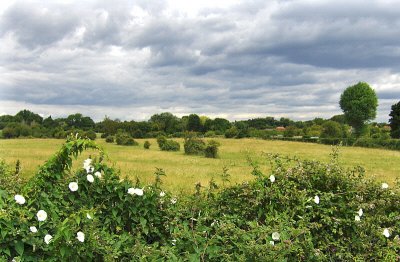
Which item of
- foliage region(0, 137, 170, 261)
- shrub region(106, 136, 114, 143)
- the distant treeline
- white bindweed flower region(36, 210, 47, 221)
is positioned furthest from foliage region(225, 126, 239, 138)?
white bindweed flower region(36, 210, 47, 221)

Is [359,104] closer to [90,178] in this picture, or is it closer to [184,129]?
[184,129]

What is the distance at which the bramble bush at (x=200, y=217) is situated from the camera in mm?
3385

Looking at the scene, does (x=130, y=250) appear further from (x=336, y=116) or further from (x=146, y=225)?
(x=336, y=116)

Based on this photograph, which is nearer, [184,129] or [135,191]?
[135,191]

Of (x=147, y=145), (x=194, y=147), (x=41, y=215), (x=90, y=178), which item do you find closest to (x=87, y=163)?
(x=90, y=178)

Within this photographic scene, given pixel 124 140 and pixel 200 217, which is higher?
pixel 200 217

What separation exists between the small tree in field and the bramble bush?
79710 mm

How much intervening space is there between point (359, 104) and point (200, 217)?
269 ft

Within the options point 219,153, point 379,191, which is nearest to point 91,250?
point 379,191

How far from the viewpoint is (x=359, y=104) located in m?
80.2

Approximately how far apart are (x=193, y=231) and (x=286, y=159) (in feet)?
6.18

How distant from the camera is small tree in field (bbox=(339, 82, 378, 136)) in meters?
80.1

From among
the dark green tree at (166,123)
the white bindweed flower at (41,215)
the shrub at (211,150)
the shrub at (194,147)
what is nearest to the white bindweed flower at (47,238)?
the white bindweed flower at (41,215)

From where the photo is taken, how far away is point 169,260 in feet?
11.1
